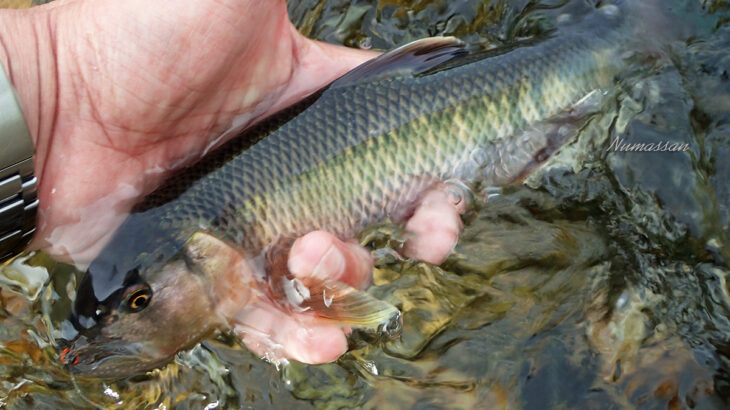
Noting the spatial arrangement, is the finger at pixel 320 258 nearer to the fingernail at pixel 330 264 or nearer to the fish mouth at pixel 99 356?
the fingernail at pixel 330 264

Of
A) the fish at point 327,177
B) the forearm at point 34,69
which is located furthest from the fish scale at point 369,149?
the forearm at point 34,69

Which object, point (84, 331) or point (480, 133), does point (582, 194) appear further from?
point (84, 331)

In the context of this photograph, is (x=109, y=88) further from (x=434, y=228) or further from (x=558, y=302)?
(x=558, y=302)

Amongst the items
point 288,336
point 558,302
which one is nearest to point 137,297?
point 288,336

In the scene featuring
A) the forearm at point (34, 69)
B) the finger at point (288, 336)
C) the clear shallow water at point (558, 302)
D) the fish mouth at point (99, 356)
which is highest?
the forearm at point (34, 69)

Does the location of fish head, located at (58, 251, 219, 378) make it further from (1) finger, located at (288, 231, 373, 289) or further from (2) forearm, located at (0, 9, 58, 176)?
(2) forearm, located at (0, 9, 58, 176)
